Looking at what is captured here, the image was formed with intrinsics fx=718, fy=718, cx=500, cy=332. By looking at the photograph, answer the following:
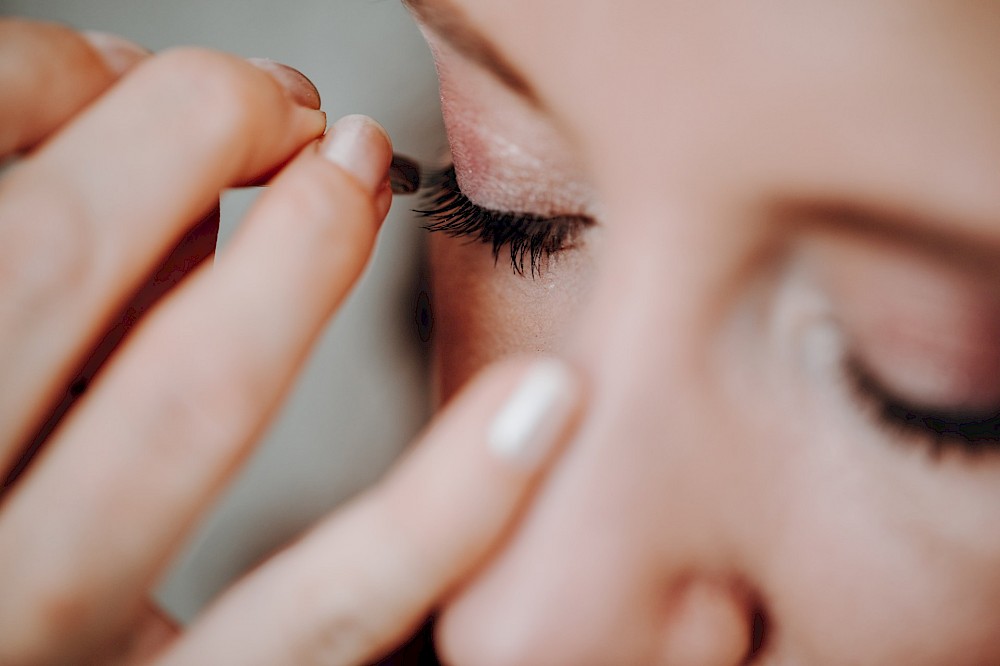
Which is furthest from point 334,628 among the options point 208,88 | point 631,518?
point 208,88

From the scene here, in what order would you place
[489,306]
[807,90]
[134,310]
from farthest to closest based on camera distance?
[489,306] → [134,310] → [807,90]

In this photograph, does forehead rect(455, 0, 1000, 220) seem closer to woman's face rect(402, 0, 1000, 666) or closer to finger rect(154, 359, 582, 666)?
woman's face rect(402, 0, 1000, 666)

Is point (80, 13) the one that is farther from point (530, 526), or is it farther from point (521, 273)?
point (530, 526)

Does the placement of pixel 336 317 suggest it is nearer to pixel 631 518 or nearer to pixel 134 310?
pixel 134 310

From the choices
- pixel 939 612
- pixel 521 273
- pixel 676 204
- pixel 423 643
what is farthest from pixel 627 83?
pixel 423 643

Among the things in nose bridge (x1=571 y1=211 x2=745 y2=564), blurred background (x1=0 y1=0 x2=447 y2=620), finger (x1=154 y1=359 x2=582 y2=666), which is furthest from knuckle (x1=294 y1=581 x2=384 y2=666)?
blurred background (x1=0 y1=0 x2=447 y2=620)

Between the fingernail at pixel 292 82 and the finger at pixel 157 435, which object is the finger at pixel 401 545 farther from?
the fingernail at pixel 292 82

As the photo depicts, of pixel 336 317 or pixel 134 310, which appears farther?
pixel 336 317
